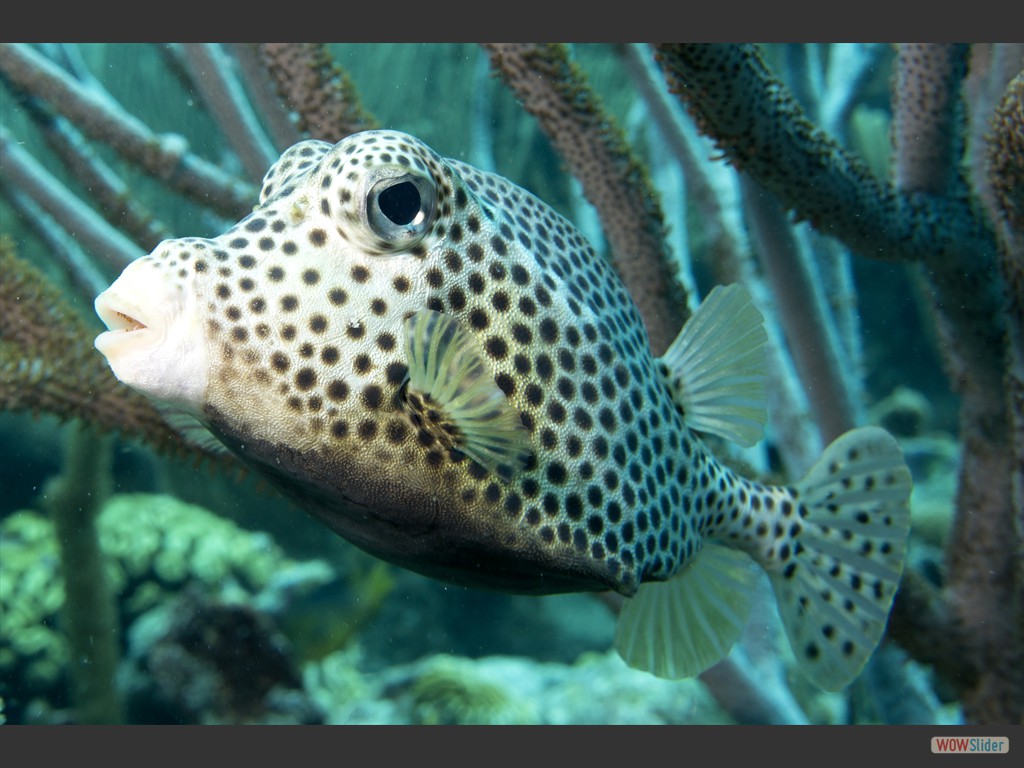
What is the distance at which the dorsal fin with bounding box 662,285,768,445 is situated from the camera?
71.6 inches

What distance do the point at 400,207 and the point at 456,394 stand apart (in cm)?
37

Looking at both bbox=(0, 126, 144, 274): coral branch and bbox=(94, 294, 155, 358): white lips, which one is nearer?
bbox=(94, 294, 155, 358): white lips

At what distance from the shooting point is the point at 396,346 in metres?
1.31

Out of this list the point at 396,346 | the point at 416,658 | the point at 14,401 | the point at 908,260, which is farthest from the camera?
the point at 416,658

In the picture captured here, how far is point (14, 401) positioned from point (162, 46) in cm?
179

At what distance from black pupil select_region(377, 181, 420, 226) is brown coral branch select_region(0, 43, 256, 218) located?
1.64 meters

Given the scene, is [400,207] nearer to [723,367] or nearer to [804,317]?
[723,367]

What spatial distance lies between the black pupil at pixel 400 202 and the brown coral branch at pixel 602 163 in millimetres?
1108

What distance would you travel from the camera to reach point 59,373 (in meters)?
2.21

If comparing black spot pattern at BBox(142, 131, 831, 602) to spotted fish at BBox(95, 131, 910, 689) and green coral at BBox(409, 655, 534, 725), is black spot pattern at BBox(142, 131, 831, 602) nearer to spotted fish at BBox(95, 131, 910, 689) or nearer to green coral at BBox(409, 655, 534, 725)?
spotted fish at BBox(95, 131, 910, 689)
